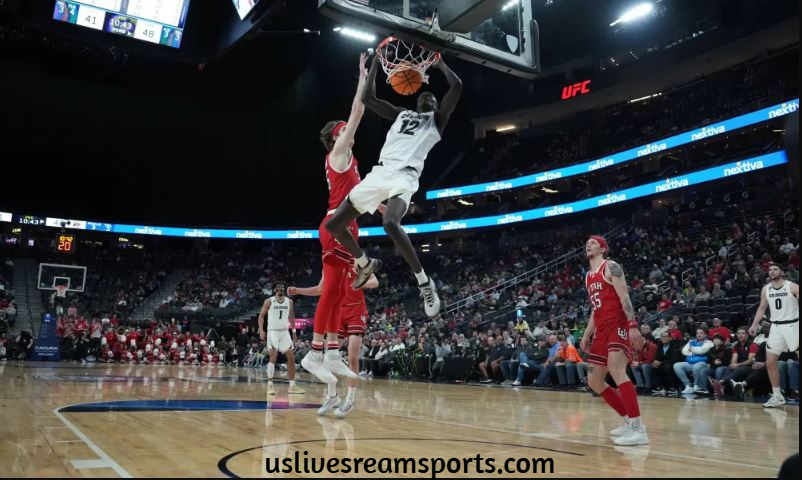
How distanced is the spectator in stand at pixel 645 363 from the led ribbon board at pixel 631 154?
45.4 ft

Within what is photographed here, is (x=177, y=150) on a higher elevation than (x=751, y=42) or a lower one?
lower

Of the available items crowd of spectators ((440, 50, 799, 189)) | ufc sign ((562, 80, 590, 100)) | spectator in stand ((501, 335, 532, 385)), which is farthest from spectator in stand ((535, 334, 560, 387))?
ufc sign ((562, 80, 590, 100))

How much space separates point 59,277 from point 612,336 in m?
23.8

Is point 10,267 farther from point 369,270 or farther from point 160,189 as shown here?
point 369,270

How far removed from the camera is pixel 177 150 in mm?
32188

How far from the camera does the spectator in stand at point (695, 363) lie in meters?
10.5

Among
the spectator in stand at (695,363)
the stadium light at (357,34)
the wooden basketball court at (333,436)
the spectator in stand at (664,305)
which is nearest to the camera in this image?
the wooden basketball court at (333,436)

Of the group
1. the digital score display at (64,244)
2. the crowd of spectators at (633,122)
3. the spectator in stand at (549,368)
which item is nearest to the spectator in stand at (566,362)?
the spectator in stand at (549,368)

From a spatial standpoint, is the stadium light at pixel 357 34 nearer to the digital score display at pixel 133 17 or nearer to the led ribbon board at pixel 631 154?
the digital score display at pixel 133 17

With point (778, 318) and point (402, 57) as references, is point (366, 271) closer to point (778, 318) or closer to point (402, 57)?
point (402, 57)

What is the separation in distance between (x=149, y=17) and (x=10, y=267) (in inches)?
743

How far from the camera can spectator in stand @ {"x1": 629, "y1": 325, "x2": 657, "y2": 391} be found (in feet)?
37.2

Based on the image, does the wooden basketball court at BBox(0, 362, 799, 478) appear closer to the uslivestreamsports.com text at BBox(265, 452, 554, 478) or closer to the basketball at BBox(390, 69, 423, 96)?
the uslivestreamsports.com text at BBox(265, 452, 554, 478)

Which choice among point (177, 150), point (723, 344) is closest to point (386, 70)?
point (723, 344)
